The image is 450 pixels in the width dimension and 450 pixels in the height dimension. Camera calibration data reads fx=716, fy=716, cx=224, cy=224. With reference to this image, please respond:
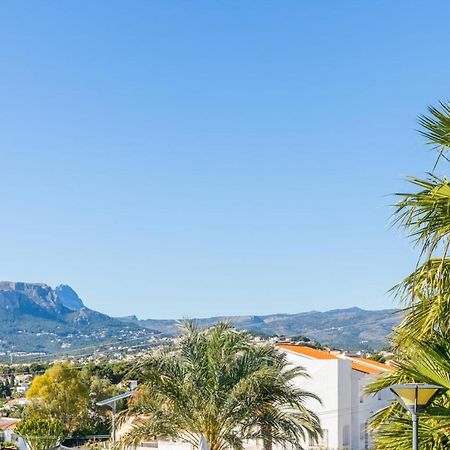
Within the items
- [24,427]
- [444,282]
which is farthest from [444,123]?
[24,427]

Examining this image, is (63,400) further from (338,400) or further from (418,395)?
(418,395)

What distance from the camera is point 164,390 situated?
1625cm

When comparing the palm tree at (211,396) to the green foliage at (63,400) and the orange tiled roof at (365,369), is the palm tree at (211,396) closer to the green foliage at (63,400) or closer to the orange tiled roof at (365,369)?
the orange tiled roof at (365,369)

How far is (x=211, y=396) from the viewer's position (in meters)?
15.8

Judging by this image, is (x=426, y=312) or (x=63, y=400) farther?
(x=63, y=400)

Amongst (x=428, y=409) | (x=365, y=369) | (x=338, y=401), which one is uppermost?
(x=428, y=409)

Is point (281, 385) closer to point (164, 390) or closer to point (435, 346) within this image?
point (164, 390)

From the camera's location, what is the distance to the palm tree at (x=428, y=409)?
279 inches

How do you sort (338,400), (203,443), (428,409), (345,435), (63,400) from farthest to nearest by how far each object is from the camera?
(63,400), (345,435), (338,400), (203,443), (428,409)

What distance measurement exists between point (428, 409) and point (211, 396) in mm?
9074

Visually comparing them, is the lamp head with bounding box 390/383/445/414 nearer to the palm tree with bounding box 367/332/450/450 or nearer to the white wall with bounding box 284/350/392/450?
the palm tree with bounding box 367/332/450/450

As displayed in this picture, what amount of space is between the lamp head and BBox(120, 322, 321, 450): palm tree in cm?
897

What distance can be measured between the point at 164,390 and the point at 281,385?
2697mm

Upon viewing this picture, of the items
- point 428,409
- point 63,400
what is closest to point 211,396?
point 428,409
